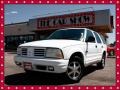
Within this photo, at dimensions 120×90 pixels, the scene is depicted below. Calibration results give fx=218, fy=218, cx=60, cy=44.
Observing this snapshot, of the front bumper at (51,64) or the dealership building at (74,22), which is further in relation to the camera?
the dealership building at (74,22)

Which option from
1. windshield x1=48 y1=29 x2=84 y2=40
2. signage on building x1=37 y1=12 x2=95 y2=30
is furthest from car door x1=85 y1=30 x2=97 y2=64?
signage on building x1=37 y1=12 x2=95 y2=30

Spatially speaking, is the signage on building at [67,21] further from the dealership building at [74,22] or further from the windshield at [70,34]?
the windshield at [70,34]

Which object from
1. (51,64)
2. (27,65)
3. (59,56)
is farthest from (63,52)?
(27,65)

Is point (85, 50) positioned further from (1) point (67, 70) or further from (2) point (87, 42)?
(1) point (67, 70)

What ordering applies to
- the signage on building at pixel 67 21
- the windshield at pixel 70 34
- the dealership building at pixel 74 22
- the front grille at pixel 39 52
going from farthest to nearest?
the signage on building at pixel 67 21 → the dealership building at pixel 74 22 → the windshield at pixel 70 34 → the front grille at pixel 39 52

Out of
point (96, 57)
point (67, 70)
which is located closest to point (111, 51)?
point (96, 57)

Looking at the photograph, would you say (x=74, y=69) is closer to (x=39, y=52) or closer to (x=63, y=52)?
(x=63, y=52)

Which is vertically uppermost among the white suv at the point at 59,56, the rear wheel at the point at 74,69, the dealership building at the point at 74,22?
the dealership building at the point at 74,22

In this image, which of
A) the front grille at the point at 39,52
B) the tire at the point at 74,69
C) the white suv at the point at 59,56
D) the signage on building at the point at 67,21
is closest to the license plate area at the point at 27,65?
the white suv at the point at 59,56

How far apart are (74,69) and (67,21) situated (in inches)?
740

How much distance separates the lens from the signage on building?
22.6 meters

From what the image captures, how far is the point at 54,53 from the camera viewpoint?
5.41 m

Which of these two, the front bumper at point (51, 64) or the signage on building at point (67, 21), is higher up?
the signage on building at point (67, 21)

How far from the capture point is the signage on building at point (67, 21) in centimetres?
2261
